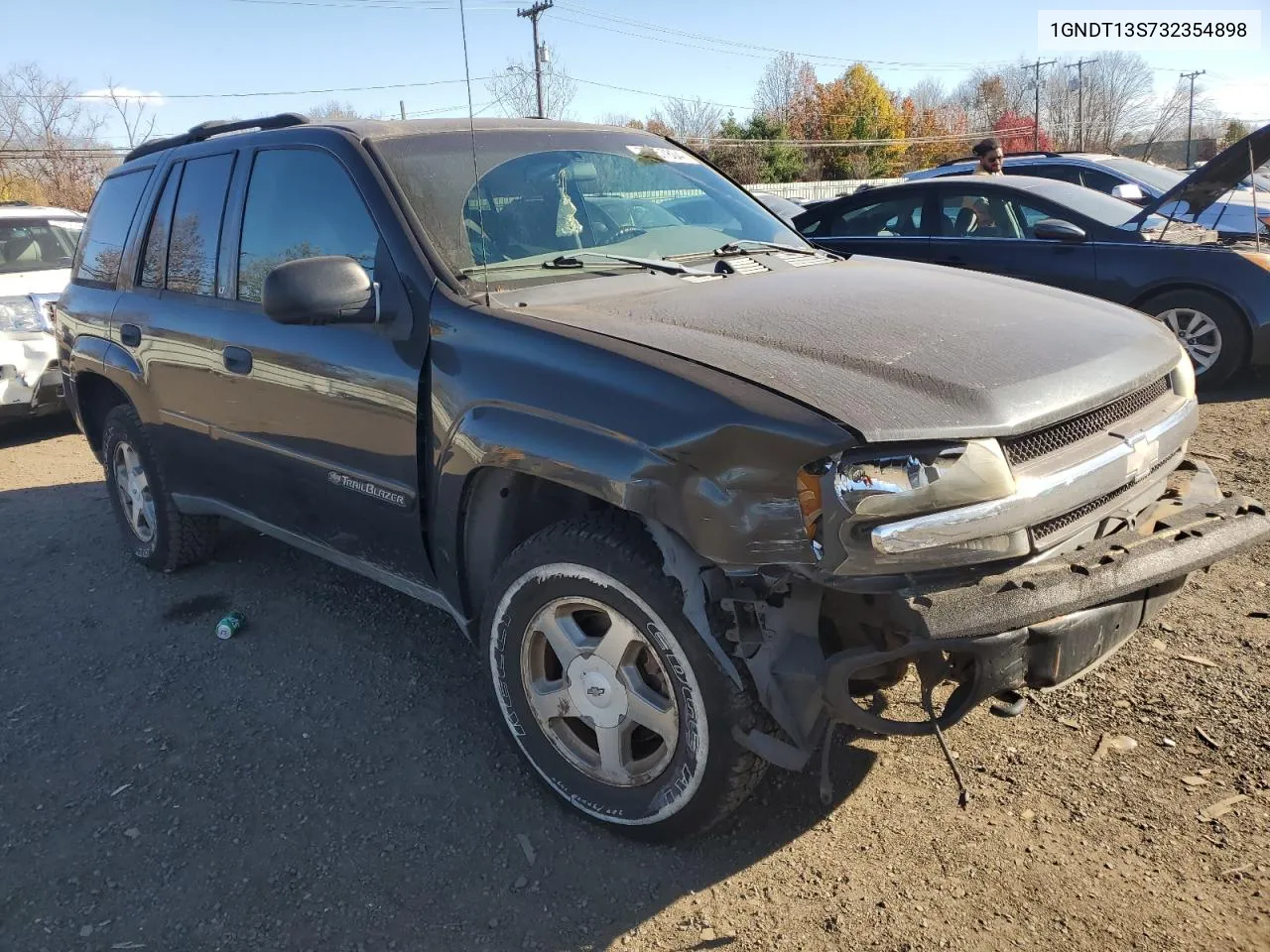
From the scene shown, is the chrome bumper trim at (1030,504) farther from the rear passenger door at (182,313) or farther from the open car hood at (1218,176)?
the open car hood at (1218,176)

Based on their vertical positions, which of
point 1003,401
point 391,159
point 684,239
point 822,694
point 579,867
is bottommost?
point 579,867

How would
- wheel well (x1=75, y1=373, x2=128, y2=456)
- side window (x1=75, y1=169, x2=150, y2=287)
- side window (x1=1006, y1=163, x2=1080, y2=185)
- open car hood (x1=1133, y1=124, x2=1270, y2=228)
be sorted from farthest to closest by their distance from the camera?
side window (x1=1006, y1=163, x2=1080, y2=185) < open car hood (x1=1133, y1=124, x2=1270, y2=228) < wheel well (x1=75, y1=373, x2=128, y2=456) < side window (x1=75, y1=169, x2=150, y2=287)

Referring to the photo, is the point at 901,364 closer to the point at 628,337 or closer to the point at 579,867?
the point at 628,337

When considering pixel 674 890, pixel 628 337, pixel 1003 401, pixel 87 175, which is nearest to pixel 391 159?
pixel 628 337

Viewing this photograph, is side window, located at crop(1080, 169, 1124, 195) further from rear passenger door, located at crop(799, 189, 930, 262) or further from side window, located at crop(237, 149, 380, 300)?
side window, located at crop(237, 149, 380, 300)

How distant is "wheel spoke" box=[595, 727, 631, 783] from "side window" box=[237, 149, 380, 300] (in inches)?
62.4

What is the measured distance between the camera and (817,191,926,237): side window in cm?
761

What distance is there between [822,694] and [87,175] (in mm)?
28203

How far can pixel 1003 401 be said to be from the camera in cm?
220

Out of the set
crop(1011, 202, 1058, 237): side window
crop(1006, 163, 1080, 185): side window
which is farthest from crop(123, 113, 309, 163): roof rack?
crop(1006, 163, 1080, 185): side window

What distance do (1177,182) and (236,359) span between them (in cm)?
967

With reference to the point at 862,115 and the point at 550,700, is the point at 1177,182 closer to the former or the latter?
the point at 550,700

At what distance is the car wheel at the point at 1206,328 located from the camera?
654 cm

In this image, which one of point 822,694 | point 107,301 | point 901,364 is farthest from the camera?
point 107,301
